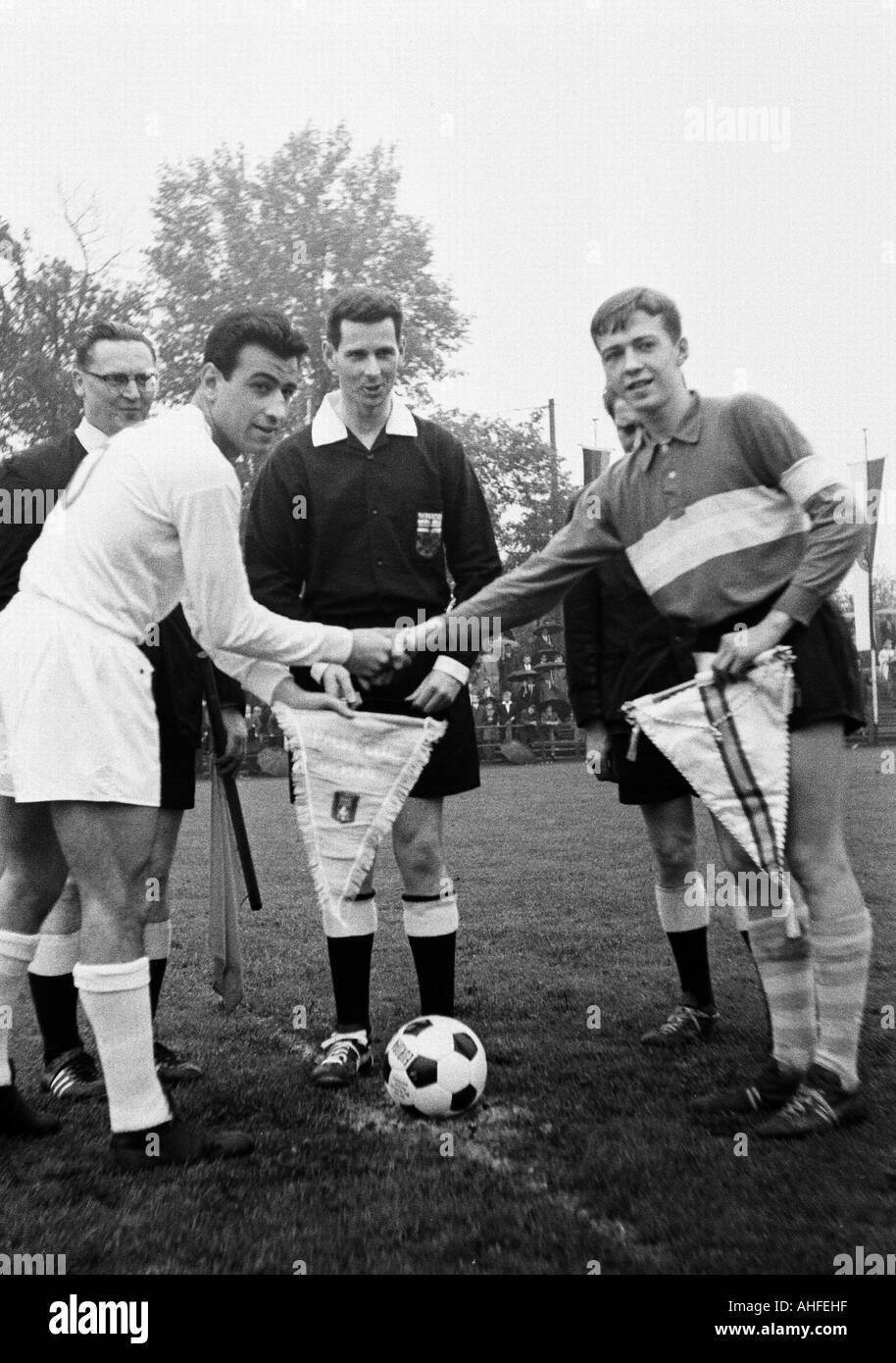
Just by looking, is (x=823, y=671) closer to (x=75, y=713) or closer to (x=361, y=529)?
(x=361, y=529)

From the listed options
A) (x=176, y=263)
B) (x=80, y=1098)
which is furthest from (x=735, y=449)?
(x=176, y=263)

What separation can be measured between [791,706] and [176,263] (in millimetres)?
28901

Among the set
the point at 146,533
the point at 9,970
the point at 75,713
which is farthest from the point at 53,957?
the point at 146,533

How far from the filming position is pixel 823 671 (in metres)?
3.69

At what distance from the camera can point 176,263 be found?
29.9 meters

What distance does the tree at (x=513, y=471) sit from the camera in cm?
3180

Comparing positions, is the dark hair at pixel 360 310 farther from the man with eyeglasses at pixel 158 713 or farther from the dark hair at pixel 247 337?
the man with eyeglasses at pixel 158 713

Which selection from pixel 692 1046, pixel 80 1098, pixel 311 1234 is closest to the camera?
pixel 311 1234

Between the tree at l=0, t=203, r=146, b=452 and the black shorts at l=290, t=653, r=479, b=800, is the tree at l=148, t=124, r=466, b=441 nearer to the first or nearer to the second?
the tree at l=0, t=203, r=146, b=452

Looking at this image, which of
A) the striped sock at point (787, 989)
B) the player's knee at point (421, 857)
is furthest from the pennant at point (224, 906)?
the striped sock at point (787, 989)

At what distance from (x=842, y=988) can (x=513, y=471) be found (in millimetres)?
29603

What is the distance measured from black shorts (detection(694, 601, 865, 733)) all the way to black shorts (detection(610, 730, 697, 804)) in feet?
3.34
